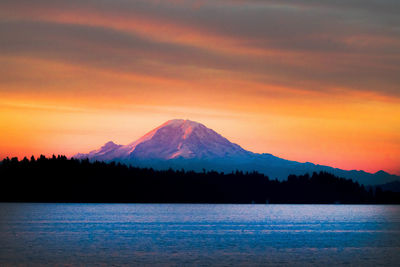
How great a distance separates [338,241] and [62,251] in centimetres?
5084

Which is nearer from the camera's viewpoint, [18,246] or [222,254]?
[222,254]

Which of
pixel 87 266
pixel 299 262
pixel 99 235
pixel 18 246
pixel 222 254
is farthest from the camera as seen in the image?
pixel 99 235

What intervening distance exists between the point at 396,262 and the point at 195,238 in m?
42.0

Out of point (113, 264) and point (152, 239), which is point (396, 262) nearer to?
point (113, 264)

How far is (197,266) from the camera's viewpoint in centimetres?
6719

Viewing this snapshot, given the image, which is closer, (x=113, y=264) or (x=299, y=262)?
(x=113, y=264)

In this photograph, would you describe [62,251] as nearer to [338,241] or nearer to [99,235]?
[99,235]

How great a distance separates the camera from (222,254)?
79.1 meters

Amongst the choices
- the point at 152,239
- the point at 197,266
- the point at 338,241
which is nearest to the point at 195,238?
the point at 152,239

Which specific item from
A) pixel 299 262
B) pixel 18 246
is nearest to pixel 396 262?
pixel 299 262

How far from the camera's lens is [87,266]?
65688 mm

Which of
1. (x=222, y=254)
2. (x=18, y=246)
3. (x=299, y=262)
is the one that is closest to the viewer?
(x=299, y=262)

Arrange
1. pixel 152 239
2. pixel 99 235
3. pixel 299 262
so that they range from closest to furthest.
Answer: pixel 299 262 < pixel 152 239 < pixel 99 235

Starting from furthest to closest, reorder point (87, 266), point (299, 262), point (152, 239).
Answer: point (152, 239)
point (299, 262)
point (87, 266)
